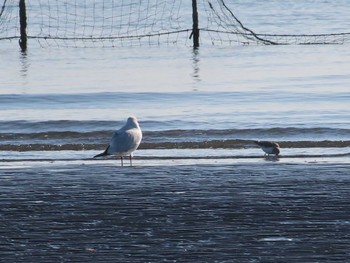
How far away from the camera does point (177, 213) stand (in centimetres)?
970

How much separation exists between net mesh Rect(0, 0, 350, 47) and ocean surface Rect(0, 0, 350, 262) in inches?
254

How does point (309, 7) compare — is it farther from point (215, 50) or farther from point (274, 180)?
point (274, 180)

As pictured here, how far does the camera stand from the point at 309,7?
60438mm

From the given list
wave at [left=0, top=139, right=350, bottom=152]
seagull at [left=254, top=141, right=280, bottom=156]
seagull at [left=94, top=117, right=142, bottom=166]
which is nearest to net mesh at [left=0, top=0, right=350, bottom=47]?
wave at [left=0, top=139, right=350, bottom=152]

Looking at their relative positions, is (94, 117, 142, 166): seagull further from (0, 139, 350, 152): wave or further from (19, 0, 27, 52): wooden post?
(19, 0, 27, 52): wooden post

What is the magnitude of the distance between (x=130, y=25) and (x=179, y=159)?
122 ft

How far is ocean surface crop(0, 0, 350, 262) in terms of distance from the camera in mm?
8656

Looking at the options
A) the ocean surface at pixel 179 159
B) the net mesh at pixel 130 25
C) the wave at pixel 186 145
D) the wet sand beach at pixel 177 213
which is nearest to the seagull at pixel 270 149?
the ocean surface at pixel 179 159

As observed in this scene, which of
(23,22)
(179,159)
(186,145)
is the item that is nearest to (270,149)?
(179,159)

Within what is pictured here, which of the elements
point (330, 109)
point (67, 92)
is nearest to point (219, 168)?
point (330, 109)

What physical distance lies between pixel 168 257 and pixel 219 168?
4.58 m

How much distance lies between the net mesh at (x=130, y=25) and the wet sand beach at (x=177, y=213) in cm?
2424

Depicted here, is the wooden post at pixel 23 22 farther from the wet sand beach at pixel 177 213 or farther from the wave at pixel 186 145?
the wet sand beach at pixel 177 213

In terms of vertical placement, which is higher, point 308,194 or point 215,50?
point 308,194
